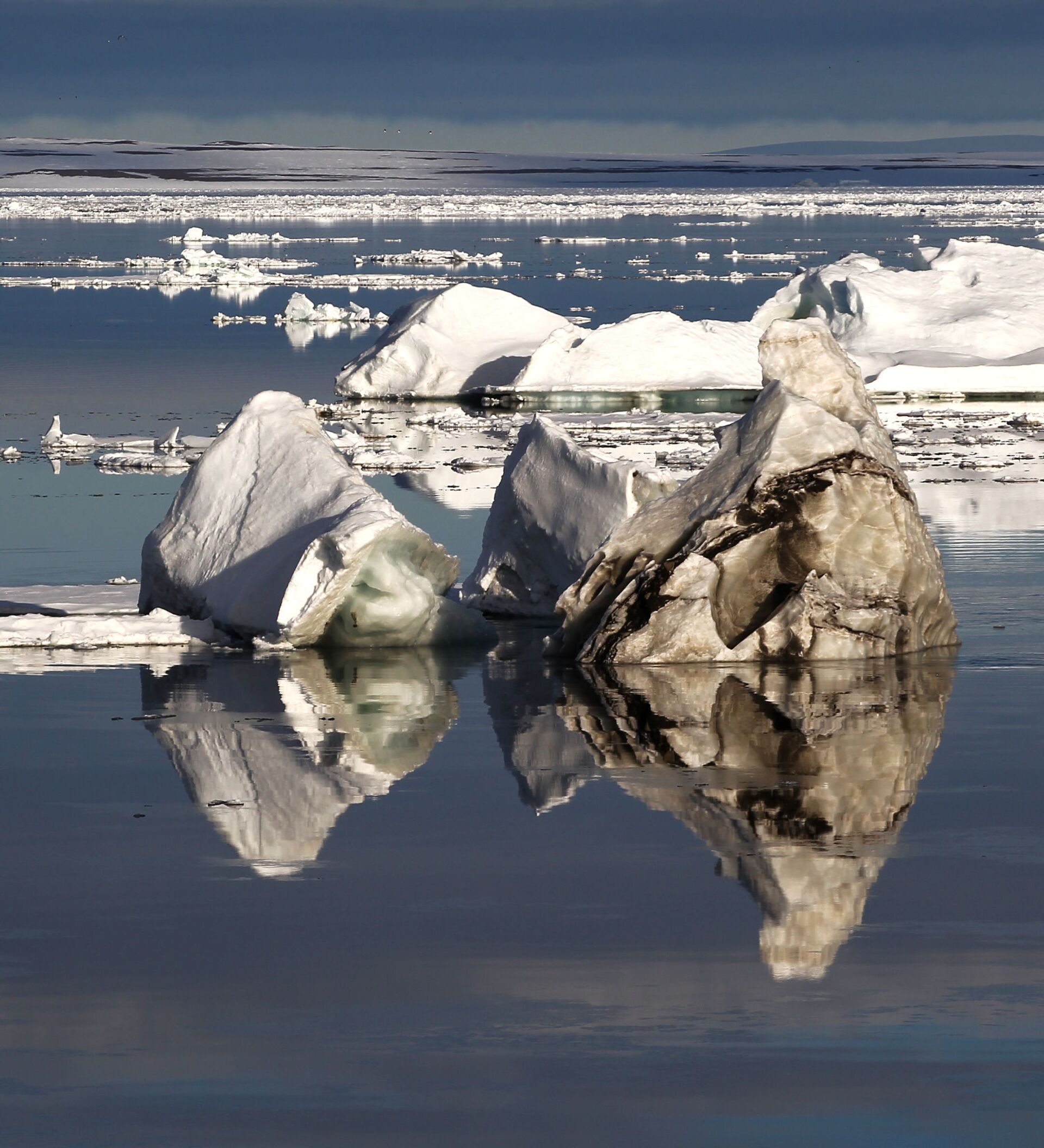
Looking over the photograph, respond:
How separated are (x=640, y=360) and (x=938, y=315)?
4.15 metres

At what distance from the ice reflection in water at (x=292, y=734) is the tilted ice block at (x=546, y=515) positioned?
1.05 m

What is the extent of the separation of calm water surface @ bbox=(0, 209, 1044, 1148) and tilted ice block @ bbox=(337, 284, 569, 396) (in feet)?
40.0

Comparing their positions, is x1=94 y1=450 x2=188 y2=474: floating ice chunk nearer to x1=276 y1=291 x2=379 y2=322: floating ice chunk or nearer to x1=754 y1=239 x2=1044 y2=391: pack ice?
x1=754 y1=239 x2=1044 y2=391: pack ice

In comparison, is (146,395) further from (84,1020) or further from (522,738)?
(84,1020)

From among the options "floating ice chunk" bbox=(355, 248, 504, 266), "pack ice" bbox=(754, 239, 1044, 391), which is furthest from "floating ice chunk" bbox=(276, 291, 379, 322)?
"floating ice chunk" bbox=(355, 248, 504, 266)

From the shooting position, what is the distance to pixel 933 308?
23266mm

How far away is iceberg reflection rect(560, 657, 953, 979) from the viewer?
544 cm

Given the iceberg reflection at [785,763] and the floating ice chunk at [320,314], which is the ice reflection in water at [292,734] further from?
the floating ice chunk at [320,314]

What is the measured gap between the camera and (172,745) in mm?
7328

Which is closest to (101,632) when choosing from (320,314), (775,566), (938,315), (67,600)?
(67,600)

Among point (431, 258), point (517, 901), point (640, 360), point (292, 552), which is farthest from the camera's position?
point (431, 258)

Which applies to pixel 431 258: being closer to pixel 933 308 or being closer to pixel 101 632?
pixel 933 308

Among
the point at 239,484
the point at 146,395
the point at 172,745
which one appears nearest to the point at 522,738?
the point at 172,745

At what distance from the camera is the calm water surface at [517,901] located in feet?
13.5
